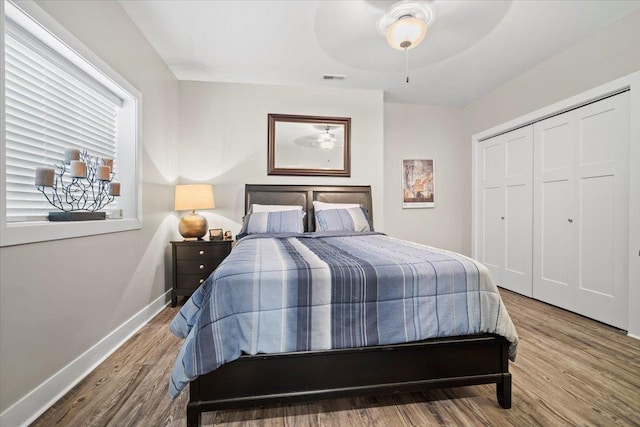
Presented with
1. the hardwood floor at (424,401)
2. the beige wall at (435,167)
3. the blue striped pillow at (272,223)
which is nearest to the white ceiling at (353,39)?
the beige wall at (435,167)

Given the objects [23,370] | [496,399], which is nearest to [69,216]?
[23,370]

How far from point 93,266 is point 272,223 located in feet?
4.96

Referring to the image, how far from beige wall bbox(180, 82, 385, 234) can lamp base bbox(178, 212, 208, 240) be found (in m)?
0.42

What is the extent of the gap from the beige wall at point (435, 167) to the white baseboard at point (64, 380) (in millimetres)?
3263

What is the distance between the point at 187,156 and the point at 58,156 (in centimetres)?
178

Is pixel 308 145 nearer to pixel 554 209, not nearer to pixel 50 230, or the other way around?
pixel 50 230

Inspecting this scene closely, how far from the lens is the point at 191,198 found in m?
3.01

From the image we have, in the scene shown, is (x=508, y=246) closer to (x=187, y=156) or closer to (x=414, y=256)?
(x=414, y=256)

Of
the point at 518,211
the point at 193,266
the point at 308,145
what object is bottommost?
the point at 193,266

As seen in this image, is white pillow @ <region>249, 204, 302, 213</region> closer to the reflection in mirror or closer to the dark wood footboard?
the reflection in mirror

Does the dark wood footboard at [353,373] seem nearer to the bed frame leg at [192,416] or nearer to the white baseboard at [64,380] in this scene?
the bed frame leg at [192,416]

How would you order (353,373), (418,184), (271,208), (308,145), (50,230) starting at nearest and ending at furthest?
(353,373), (50,230), (271,208), (308,145), (418,184)

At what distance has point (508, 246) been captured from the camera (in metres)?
3.56

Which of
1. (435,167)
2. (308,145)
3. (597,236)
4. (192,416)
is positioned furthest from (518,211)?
(192,416)
